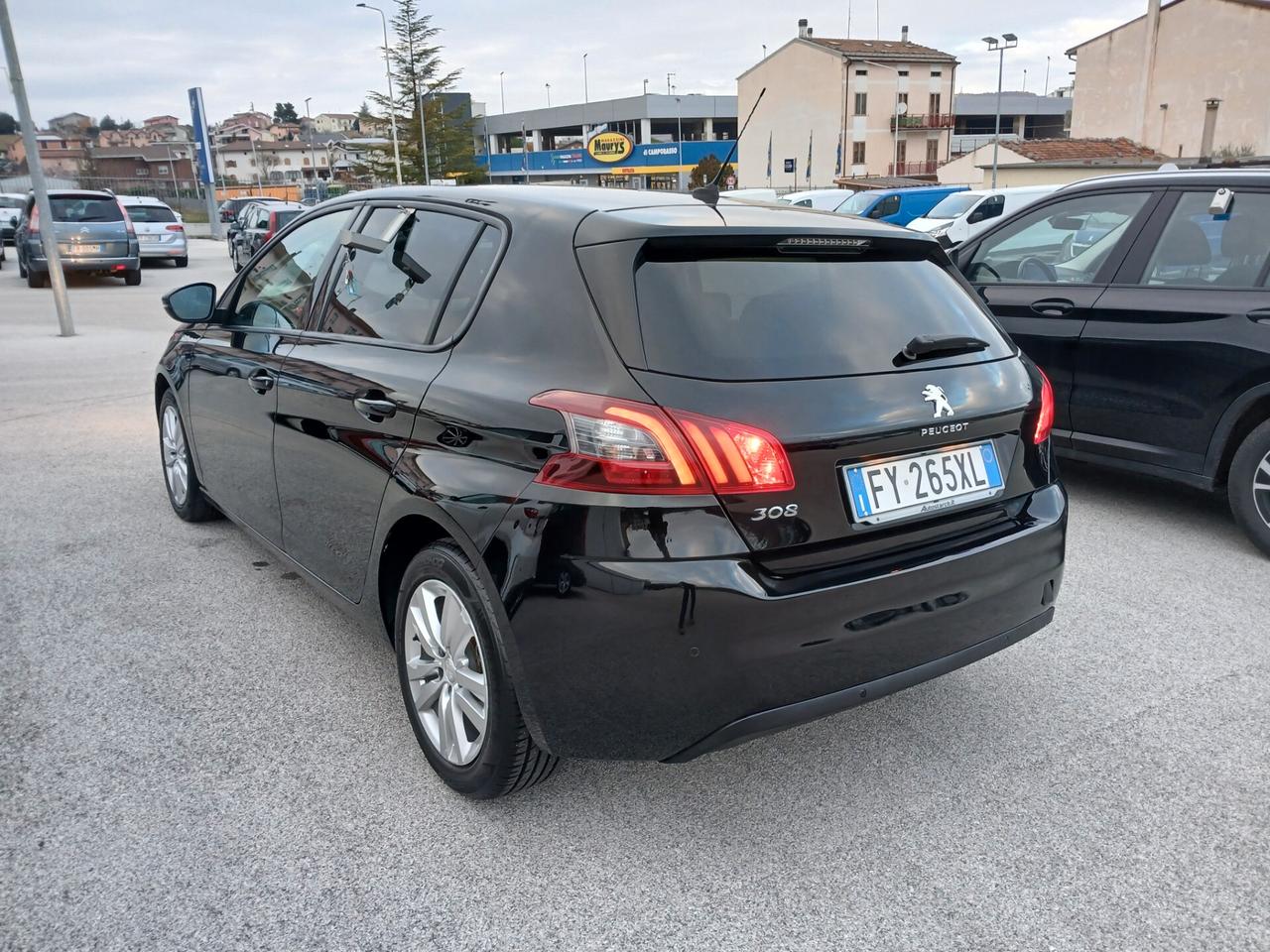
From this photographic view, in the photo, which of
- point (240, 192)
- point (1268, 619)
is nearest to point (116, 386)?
point (1268, 619)

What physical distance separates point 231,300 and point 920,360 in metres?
3.07

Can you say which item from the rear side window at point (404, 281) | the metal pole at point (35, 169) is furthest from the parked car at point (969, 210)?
the rear side window at point (404, 281)

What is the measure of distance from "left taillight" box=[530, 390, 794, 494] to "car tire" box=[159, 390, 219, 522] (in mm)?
3277

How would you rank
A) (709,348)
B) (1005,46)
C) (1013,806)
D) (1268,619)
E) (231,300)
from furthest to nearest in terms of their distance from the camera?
(1005,46) → (231,300) → (1268,619) → (1013,806) → (709,348)

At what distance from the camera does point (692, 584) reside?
2.22 m

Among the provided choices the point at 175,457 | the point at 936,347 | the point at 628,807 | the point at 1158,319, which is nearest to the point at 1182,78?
the point at 1158,319

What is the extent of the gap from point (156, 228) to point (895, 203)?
1722 cm

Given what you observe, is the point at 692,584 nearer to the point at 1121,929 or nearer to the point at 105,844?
the point at 1121,929

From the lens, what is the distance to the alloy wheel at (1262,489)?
457cm

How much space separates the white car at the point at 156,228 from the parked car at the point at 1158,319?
22.9 meters

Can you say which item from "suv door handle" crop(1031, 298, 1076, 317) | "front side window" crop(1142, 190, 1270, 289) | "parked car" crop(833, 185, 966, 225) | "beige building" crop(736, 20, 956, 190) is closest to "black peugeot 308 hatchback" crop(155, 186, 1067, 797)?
"front side window" crop(1142, 190, 1270, 289)

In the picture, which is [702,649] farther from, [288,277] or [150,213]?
[150,213]

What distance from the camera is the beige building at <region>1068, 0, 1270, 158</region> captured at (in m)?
43.4

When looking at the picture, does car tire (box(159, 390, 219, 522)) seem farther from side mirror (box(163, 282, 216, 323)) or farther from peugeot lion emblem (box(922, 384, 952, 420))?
peugeot lion emblem (box(922, 384, 952, 420))
